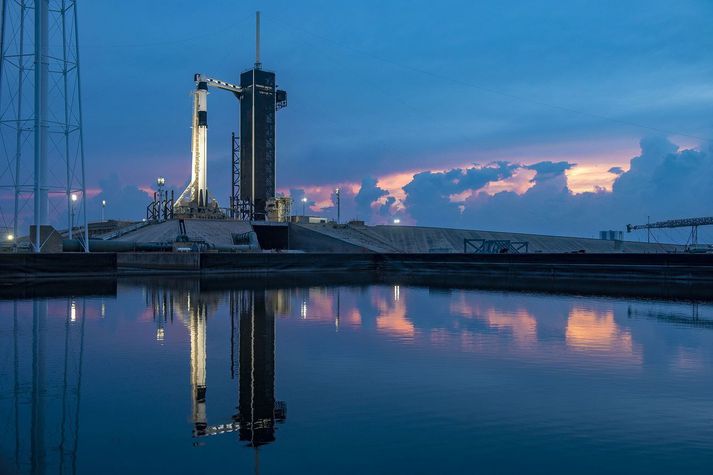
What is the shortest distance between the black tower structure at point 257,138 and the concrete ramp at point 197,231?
45.5 ft

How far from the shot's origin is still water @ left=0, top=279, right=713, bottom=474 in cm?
812

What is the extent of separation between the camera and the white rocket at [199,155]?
97000mm

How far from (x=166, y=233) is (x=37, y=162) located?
120 ft

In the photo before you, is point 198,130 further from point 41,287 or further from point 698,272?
point 698,272

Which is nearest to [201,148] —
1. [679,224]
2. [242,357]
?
[242,357]

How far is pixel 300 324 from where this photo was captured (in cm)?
2156

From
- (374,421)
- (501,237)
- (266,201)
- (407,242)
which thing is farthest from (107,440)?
(501,237)

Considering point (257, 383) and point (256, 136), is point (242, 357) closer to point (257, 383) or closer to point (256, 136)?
point (257, 383)

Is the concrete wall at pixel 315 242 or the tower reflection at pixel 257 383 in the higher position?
the concrete wall at pixel 315 242

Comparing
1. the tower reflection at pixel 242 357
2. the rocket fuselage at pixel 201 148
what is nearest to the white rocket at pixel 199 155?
the rocket fuselage at pixel 201 148

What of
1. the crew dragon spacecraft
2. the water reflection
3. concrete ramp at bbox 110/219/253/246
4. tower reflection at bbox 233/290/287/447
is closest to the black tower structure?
the crew dragon spacecraft

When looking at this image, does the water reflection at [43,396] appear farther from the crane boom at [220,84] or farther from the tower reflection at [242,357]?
the crane boom at [220,84]

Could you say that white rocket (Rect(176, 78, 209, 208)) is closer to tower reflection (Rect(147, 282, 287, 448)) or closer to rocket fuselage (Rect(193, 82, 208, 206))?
rocket fuselage (Rect(193, 82, 208, 206))

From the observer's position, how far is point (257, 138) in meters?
103
